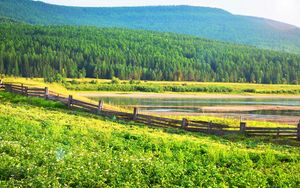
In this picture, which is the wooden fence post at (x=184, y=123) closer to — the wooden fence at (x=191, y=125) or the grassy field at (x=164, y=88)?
the wooden fence at (x=191, y=125)

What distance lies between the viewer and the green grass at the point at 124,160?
16031mm

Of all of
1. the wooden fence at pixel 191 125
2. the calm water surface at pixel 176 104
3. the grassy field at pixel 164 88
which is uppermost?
the wooden fence at pixel 191 125

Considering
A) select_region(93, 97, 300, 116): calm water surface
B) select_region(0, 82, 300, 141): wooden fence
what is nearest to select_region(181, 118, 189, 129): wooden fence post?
select_region(0, 82, 300, 141): wooden fence

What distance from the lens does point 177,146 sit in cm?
2528

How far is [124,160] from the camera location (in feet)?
61.5

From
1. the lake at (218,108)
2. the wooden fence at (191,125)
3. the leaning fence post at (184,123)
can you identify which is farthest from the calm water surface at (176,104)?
the leaning fence post at (184,123)

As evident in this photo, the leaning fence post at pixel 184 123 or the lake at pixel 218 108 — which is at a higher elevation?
the leaning fence post at pixel 184 123

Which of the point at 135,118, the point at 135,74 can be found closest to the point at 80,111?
the point at 135,118

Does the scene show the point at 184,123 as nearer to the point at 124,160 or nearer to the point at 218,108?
the point at 124,160

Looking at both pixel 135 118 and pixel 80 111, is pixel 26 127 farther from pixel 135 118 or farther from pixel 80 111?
pixel 80 111

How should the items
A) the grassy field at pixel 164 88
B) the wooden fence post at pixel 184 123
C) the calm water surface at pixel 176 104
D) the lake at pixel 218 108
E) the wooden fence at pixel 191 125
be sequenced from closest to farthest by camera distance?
the wooden fence at pixel 191 125
the wooden fence post at pixel 184 123
the lake at pixel 218 108
the calm water surface at pixel 176 104
the grassy field at pixel 164 88

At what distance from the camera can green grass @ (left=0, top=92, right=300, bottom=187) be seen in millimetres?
16031

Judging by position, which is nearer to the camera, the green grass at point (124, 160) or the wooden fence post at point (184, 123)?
the green grass at point (124, 160)

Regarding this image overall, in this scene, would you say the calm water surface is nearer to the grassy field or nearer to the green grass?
the grassy field
